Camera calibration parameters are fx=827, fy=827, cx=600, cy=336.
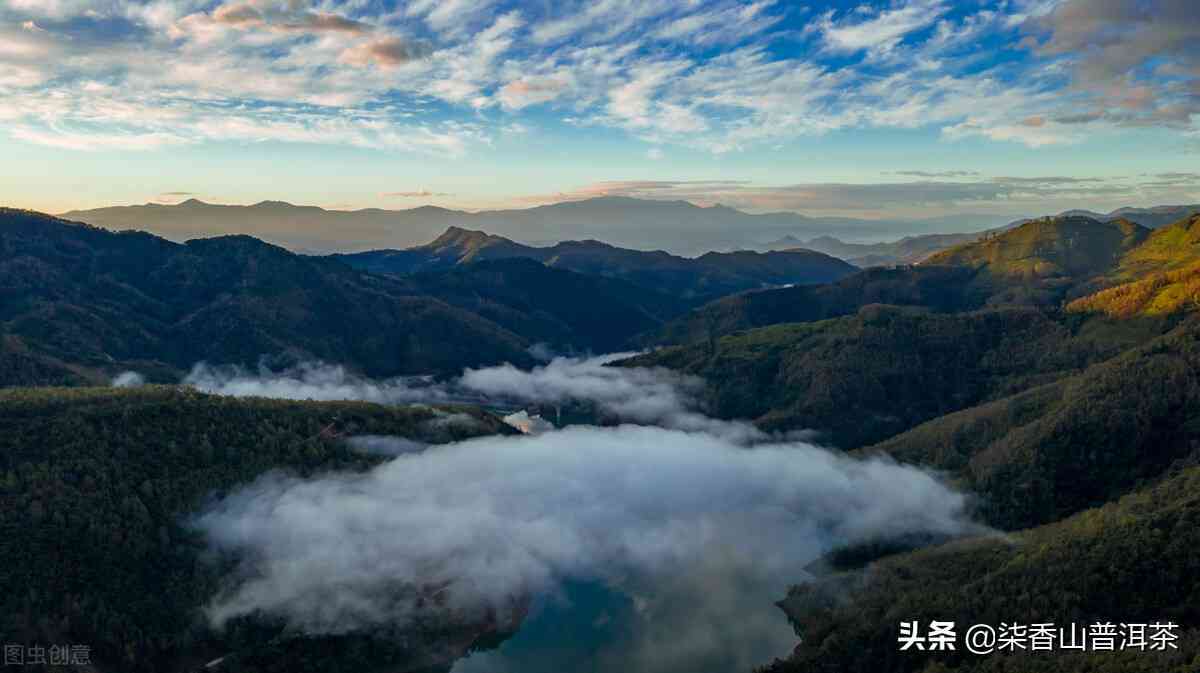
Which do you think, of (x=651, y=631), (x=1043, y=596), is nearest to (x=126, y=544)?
(x=651, y=631)

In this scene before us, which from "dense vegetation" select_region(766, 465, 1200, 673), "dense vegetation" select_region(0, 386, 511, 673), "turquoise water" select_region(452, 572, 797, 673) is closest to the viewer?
"dense vegetation" select_region(766, 465, 1200, 673)

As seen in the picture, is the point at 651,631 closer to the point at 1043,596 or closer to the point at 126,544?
the point at 1043,596

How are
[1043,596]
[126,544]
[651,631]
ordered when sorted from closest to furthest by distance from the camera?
1. [1043,596]
2. [126,544]
3. [651,631]

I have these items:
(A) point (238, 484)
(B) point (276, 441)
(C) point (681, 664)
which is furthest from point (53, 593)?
(C) point (681, 664)

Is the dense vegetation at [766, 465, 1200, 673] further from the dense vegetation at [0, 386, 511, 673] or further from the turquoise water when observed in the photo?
the dense vegetation at [0, 386, 511, 673]

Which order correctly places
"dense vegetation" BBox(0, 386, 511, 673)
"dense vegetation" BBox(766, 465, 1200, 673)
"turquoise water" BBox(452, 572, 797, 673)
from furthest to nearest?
"turquoise water" BBox(452, 572, 797, 673) → "dense vegetation" BBox(0, 386, 511, 673) → "dense vegetation" BBox(766, 465, 1200, 673)

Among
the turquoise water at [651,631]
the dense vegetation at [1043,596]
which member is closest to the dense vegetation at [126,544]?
the turquoise water at [651,631]

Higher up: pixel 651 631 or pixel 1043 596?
pixel 1043 596

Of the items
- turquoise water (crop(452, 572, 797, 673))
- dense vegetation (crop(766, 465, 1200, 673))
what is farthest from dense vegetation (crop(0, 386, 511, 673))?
dense vegetation (crop(766, 465, 1200, 673))

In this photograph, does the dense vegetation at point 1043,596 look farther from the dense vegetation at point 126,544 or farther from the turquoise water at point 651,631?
the dense vegetation at point 126,544
